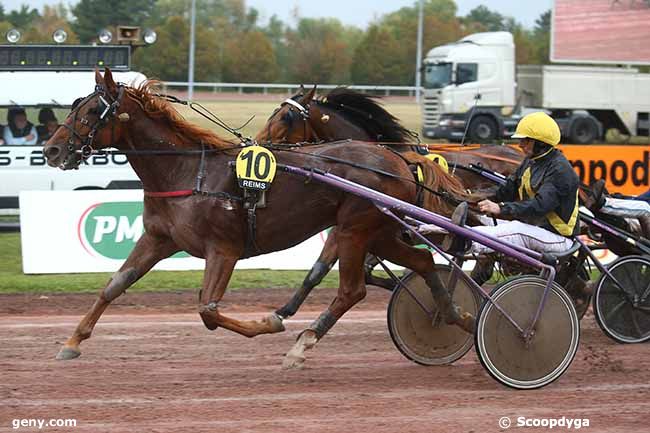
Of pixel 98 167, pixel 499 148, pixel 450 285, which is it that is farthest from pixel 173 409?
pixel 98 167

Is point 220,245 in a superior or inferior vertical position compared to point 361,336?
superior

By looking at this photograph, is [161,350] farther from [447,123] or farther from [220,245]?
[447,123]

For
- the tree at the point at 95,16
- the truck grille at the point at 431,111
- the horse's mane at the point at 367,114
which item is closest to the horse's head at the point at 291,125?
the horse's mane at the point at 367,114

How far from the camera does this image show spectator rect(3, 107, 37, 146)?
14023 millimetres

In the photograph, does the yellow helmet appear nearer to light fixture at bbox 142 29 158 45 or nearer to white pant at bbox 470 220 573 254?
white pant at bbox 470 220 573 254

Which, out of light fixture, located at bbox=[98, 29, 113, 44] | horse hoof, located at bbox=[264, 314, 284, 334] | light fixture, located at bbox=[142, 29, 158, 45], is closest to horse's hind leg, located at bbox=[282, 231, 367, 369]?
horse hoof, located at bbox=[264, 314, 284, 334]

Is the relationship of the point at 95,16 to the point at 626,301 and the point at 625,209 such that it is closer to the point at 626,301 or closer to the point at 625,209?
the point at 625,209

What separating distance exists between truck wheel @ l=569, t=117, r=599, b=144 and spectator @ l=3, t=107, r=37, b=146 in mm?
15922

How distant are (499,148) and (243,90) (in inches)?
979

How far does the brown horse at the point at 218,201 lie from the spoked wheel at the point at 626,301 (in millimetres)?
1309

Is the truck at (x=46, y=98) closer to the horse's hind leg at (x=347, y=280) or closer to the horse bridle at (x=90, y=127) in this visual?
the horse bridle at (x=90, y=127)

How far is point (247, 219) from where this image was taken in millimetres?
6480
